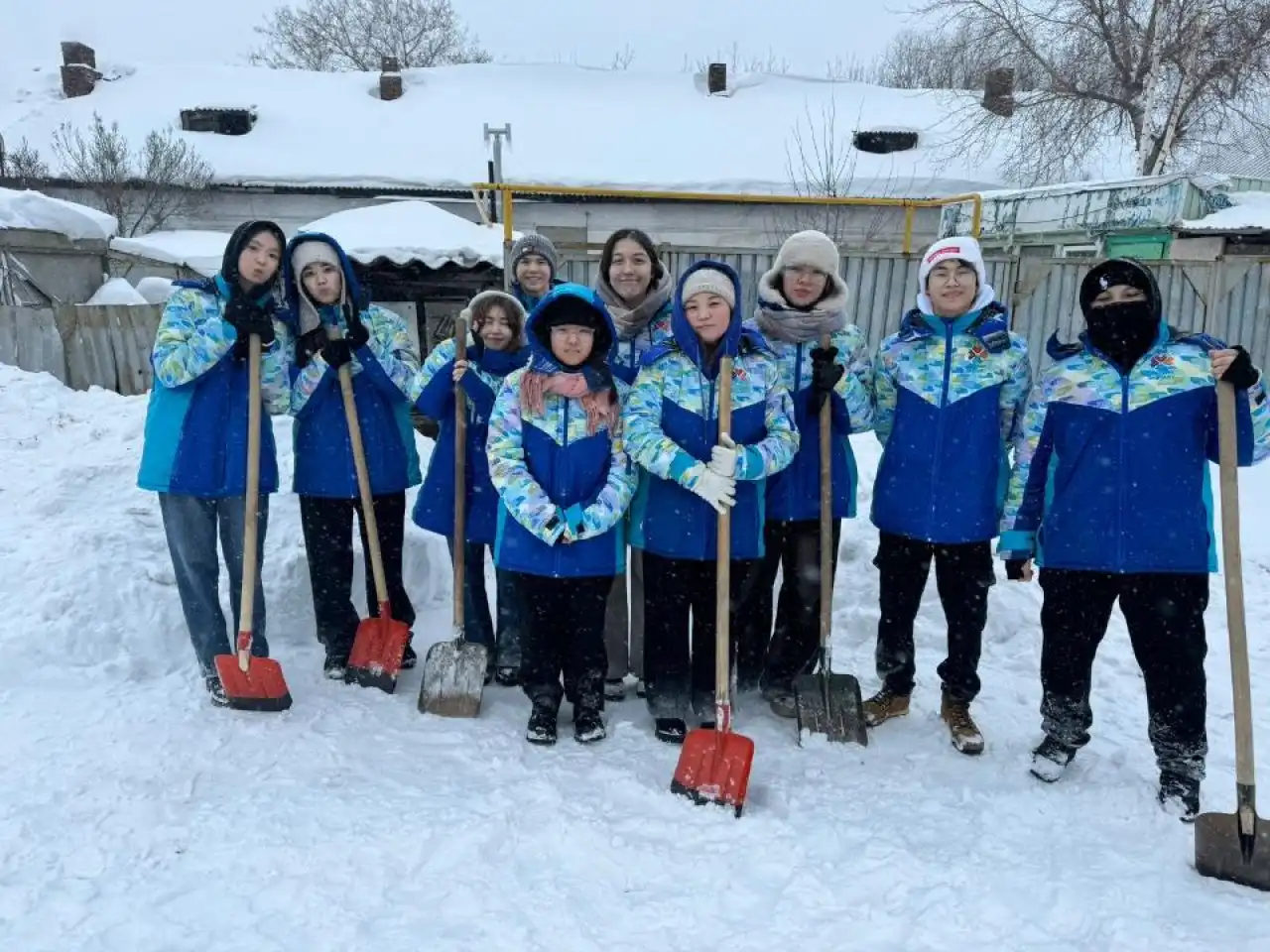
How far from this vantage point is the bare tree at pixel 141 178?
57.8 feet

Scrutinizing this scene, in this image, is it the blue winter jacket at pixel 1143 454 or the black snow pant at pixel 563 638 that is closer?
the blue winter jacket at pixel 1143 454

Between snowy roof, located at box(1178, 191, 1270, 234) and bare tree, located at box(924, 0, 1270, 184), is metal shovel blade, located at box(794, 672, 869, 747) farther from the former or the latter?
bare tree, located at box(924, 0, 1270, 184)

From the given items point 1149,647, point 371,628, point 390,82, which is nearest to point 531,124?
point 390,82

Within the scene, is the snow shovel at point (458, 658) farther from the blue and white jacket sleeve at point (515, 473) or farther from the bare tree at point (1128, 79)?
the bare tree at point (1128, 79)

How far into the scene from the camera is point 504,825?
2.75 metres

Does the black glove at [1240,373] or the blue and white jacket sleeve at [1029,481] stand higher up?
the black glove at [1240,373]

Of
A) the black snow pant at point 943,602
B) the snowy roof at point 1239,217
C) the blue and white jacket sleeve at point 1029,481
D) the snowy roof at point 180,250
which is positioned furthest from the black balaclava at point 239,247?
the snowy roof at point 1239,217

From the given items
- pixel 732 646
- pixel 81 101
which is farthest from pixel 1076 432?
pixel 81 101

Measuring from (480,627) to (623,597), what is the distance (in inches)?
26.3

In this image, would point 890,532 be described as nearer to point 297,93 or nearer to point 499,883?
point 499,883

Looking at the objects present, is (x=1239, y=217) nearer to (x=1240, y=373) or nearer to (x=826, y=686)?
(x=1240, y=373)

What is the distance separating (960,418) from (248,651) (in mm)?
2886

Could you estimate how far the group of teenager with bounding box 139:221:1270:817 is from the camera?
9.36ft

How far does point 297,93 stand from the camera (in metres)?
21.4
